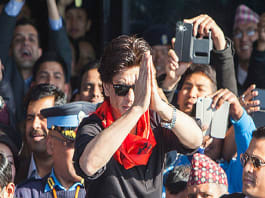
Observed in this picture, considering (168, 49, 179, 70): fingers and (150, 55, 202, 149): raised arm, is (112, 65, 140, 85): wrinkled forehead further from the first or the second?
(168, 49, 179, 70): fingers

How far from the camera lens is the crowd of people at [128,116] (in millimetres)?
2641

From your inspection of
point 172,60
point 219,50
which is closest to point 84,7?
point 219,50

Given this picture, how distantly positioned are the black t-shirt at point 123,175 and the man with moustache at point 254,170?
0.50m

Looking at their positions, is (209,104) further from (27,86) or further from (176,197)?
(27,86)

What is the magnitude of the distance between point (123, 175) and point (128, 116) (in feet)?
1.12

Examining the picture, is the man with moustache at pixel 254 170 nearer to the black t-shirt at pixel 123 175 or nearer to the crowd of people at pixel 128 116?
the crowd of people at pixel 128 116

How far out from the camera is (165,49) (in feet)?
16.4

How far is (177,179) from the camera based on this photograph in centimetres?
367

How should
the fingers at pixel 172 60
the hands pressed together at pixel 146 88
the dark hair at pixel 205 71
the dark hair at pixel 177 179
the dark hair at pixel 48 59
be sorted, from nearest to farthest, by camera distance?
the hands pressed together at pixel 146 88 → the fingers at pixel 172 60 → the dark hair at pixel 177 179 → the dark hair at pixel 205 71 → the dark hair at pixel 48 59

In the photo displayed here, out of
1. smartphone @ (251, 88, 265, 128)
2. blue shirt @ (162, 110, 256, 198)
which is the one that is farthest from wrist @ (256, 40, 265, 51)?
blue shirt @ (162, 110, 256, 198)

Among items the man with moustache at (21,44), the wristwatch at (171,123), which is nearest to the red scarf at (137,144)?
the wristwatch at (171,123)

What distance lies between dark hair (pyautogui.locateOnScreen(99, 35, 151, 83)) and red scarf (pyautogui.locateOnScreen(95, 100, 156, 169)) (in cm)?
20

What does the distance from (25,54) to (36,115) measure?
3.30ft

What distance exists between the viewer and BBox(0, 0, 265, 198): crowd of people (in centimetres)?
264
